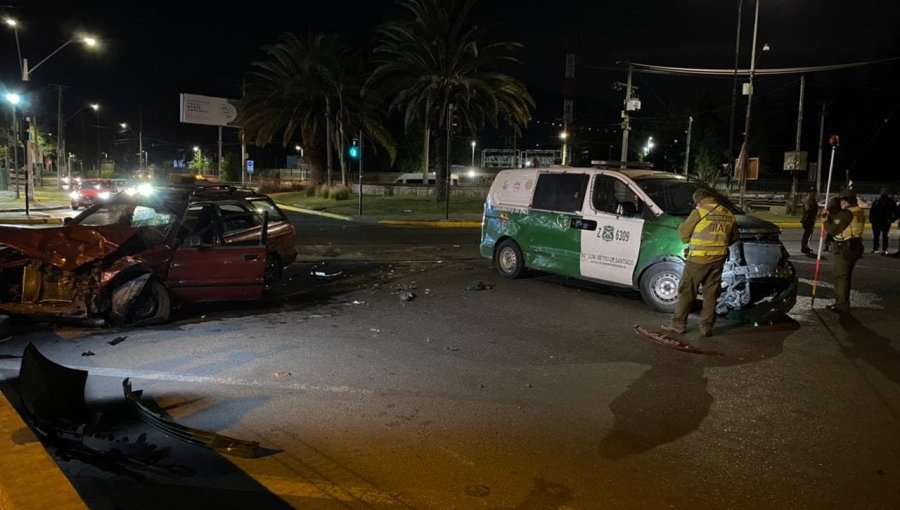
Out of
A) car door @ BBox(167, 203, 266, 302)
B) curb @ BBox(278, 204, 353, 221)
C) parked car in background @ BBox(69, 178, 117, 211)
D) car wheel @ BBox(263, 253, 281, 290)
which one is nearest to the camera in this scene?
car door @ BBox(167, 203, 266, 302)

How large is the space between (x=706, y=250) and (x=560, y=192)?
11.0ft

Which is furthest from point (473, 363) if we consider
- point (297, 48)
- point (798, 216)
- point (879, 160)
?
point (879, 160)

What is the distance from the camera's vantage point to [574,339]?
7.48 m

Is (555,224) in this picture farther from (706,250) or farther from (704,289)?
(706,250)

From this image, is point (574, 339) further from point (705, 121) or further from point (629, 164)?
point (705, 121)

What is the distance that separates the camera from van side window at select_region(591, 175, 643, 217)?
9.30m

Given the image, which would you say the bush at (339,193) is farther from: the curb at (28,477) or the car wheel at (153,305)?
the curb at (28,477)

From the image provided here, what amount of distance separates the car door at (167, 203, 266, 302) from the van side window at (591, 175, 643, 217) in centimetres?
474

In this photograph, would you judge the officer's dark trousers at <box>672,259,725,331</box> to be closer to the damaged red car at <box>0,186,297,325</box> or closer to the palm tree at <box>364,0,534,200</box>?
the damaged red car at <box>0,186,297,325</box>

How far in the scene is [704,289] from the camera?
748 centimetres

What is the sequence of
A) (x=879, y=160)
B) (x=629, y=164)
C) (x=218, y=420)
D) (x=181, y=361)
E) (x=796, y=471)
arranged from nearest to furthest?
(x=796, y=471)
(x=218, y=420)
(x=181, y=361)
(x=629, y=164)
(x=879, y=160)

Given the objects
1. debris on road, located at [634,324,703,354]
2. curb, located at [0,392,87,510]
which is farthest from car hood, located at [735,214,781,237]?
curb, located at [0,392,87,510]

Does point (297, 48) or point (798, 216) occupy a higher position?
point (297, 48)

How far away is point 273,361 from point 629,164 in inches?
243
